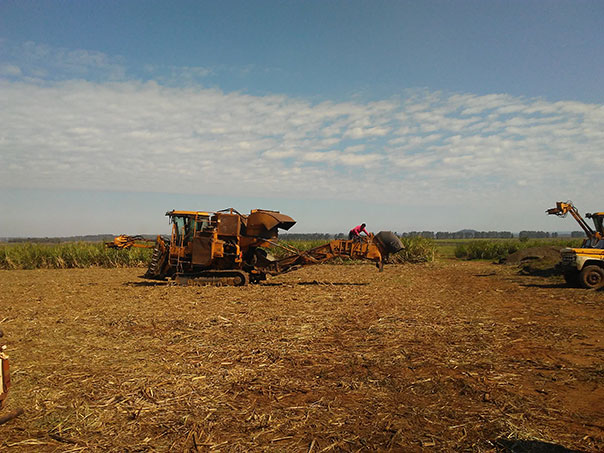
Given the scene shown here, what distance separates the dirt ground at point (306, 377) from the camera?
4258 mm

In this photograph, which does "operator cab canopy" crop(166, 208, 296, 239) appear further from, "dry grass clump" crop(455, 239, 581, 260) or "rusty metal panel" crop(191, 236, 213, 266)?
"dry grass clump" crop(455, 239, 581, 260)

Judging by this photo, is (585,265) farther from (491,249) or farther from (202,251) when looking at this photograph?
(491,249)

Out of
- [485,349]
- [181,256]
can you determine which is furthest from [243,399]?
[181,256]

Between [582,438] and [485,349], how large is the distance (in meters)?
3.23

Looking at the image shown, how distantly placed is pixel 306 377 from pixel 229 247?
1096cm

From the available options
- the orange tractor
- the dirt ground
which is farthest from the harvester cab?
the orange tractor

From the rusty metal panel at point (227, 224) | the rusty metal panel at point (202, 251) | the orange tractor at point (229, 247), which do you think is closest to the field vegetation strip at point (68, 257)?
the orange tractor at point (229, 247)

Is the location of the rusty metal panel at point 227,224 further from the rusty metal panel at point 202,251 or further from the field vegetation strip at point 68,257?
the field vegetation strip at point 68,257

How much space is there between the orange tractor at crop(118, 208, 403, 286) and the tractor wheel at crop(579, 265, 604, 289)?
256 inches

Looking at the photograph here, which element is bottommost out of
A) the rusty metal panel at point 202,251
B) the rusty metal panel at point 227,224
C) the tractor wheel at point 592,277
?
the tractor wheel at point 592,277

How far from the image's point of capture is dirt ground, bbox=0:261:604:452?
168 inches

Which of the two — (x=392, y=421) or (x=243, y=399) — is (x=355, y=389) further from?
(x=243, y=399)

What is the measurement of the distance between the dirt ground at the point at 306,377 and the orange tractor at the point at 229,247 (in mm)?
4330

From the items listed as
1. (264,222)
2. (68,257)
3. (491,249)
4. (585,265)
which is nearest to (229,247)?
(264,222)
